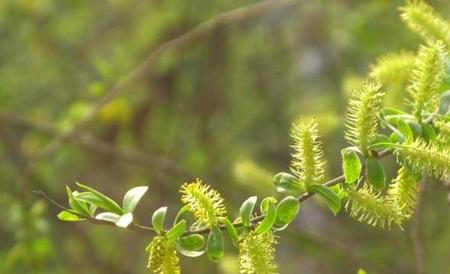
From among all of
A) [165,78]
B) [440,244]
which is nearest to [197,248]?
[440,244]

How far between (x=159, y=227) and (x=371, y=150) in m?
0.27

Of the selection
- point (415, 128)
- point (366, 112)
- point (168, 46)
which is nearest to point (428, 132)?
point (415, 128)

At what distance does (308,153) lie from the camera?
101 cm

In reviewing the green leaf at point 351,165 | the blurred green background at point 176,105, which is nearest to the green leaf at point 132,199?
the green leaf at point 351,165

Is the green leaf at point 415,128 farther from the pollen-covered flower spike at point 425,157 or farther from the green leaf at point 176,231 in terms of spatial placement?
the green leaf at point 176,231

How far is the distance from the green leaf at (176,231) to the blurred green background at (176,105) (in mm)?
2055

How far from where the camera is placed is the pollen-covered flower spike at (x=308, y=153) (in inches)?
39.4

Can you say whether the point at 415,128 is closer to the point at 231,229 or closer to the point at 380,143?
the point at 380,143

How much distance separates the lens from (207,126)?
3.91 metres

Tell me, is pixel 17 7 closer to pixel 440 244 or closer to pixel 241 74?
pixel 241 74

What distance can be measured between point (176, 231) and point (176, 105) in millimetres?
2991

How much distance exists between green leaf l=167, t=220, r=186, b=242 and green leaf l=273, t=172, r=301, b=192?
0.41 feet

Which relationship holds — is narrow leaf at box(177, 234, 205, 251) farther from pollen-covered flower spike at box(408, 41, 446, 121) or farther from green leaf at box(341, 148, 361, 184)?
pollen-covered flower spike at box(408, 41, 446, 121)

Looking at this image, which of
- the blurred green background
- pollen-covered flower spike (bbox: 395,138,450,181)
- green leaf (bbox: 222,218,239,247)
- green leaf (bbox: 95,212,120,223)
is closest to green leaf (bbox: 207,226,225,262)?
green leaf (bbox: 222,218,239,247)
